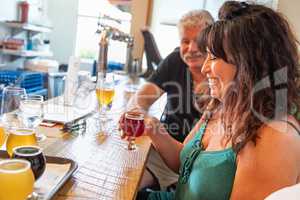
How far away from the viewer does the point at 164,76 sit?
7.00 feet

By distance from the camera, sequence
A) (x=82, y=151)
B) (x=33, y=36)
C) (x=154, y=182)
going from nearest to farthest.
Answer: (x=82, y=151) < (x=154, y=182) < (x=33, y=36)

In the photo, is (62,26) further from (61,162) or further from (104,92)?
(61,162)

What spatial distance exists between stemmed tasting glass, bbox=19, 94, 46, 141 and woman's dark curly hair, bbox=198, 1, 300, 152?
68 cm

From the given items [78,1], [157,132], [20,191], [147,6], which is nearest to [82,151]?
[157,132]

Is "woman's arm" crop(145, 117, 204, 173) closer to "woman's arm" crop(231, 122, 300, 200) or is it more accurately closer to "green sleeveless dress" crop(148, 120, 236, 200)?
"green sleeveless dress" crop(148, 120, 236, 200)

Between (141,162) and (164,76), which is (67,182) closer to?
(141,162)

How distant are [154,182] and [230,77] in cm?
85

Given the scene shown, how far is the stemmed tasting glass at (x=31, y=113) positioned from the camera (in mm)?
1173

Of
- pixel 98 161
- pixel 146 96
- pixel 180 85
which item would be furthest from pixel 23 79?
pixel 98 161

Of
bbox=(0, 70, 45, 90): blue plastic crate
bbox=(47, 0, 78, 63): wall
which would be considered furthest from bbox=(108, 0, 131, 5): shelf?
bbox=(0, 70, 45, 90): blue plastic crate

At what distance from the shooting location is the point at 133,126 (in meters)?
1.24

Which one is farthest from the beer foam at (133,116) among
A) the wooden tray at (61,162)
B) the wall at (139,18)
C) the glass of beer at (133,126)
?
the wall at (139,18)

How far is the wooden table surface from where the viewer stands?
842 mm

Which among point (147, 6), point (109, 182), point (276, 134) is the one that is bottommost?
point (109, 182)
